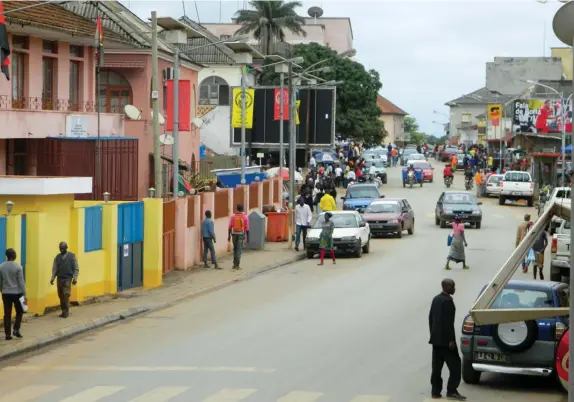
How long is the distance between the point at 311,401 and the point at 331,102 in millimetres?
54637

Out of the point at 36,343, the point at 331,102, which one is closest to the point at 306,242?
the point at 36,343

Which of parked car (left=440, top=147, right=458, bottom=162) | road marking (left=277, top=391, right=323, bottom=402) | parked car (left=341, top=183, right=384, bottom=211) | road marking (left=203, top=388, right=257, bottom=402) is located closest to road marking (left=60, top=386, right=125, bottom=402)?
road marking (left=203, top=388, right=257, bottom=402)

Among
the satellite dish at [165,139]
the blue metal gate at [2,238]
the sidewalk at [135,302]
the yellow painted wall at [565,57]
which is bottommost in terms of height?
the sidewalk at [135,302]

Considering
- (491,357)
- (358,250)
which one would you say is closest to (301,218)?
(358,250)

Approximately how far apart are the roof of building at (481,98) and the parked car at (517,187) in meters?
68.7

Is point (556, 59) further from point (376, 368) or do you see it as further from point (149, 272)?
point (376, 368)

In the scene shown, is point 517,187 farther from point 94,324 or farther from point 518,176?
point 94,324

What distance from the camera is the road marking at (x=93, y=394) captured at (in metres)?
15.3

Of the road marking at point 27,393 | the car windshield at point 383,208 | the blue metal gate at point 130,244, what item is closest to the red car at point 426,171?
the car windshield at point 383,208

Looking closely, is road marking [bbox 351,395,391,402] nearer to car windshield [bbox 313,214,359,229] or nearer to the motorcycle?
car windshield [bbox 313,214,359,229]

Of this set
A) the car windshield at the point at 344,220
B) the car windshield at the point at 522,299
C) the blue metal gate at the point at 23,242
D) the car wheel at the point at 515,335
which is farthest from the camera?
the car windshield at the point at 344,220

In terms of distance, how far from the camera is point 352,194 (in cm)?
5484

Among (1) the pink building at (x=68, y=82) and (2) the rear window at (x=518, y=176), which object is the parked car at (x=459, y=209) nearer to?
(1) the pink building at (x=68, y=82)

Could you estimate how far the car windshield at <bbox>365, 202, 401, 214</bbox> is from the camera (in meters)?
46.2
